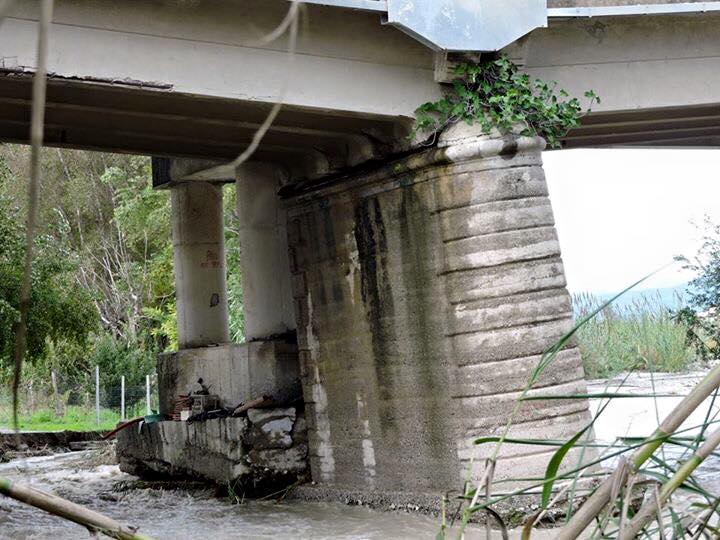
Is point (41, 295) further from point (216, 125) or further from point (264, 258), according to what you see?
point (216, 125)

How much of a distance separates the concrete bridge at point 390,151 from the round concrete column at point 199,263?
10.2 ft

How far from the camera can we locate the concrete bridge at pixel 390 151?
1020 cm

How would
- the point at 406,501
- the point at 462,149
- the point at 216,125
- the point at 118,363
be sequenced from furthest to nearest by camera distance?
the point at 118,363 → the point at 216,125 → the point at 406,501 → the point at 462,149

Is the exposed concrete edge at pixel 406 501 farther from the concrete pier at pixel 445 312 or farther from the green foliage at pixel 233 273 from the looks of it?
the green foliage at pixel 233 273

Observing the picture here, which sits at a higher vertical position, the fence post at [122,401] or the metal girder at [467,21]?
the metal girder at [467,21]

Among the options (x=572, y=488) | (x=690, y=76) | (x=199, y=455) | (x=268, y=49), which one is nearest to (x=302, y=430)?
(x=199, y=455)

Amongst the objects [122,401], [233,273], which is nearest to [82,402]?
[122,401]

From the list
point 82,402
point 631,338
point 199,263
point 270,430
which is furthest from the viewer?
point 82,402

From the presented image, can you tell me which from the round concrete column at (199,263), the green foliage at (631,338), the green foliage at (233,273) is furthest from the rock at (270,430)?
the green foliage at (233,273)

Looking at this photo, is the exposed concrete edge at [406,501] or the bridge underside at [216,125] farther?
the bridge underside at [216,125]

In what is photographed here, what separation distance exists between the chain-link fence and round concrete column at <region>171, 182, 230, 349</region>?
1323 cm

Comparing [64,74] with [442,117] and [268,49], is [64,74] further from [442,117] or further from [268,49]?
[442,117]

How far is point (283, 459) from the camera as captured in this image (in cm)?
1355

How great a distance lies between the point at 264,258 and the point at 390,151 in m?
3.58
